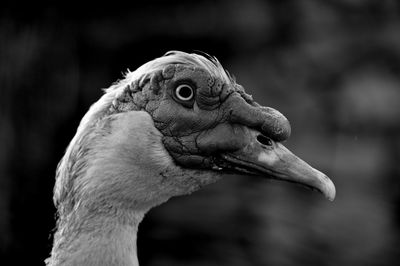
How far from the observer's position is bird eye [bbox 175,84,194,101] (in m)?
3.00

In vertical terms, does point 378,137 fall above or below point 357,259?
above

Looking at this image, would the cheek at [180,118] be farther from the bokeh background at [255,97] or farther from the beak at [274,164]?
the bokeh background at [255,97]

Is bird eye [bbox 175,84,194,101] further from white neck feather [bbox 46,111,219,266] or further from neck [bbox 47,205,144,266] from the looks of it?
neck [bbox 47,205,144,266]

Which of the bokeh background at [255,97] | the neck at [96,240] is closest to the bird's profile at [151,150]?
the neck at [96,240]

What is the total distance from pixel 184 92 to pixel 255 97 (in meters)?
4.45

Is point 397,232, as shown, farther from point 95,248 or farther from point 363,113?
point 95,248

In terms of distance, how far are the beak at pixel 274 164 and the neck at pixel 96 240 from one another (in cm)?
52

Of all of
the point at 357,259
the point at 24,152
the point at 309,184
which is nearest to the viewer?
the point at 309,184

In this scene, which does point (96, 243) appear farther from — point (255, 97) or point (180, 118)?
point (255, 97)

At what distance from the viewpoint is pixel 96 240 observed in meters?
2.95

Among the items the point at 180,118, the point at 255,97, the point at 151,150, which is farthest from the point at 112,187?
the point at 255,97

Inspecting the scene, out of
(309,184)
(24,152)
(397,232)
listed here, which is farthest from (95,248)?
(397,232)

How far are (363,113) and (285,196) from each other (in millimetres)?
1207

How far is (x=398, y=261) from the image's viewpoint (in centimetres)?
717
